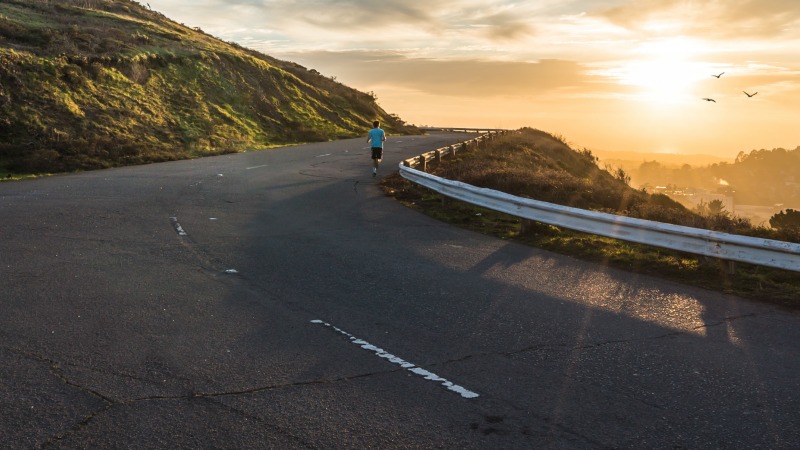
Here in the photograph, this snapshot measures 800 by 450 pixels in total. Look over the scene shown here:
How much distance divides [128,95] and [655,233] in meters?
29.2

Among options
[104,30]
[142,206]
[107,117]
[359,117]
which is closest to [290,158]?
[107,117]

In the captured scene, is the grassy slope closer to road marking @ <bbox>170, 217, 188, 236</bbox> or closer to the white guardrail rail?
the white guardrail rail

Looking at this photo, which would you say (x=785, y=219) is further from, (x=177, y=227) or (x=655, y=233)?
(x=177, y=227)

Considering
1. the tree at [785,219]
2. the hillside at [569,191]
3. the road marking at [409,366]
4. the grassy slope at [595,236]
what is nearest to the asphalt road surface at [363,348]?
the road marking at [409,366]

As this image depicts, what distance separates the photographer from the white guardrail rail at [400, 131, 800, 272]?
9008 mm

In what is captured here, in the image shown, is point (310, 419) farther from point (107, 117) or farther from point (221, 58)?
point (221, 58)

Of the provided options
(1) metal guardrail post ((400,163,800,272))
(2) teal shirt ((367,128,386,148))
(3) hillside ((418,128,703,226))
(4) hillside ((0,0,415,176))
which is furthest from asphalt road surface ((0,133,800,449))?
(4) hillside ((0,0,415,176))

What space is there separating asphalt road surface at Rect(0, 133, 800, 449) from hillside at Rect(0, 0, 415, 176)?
15.3 metres

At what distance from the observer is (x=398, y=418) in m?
4.82

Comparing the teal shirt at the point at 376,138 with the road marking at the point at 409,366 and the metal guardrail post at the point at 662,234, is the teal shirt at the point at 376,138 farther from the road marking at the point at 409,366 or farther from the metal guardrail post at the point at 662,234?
the road marking at the point at 409,366

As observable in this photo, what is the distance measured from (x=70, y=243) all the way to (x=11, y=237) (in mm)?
1057

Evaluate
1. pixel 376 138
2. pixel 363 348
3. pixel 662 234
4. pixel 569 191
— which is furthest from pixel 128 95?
pixel 363 348

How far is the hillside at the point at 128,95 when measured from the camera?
25.9 meters

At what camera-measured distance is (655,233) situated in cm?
1052
